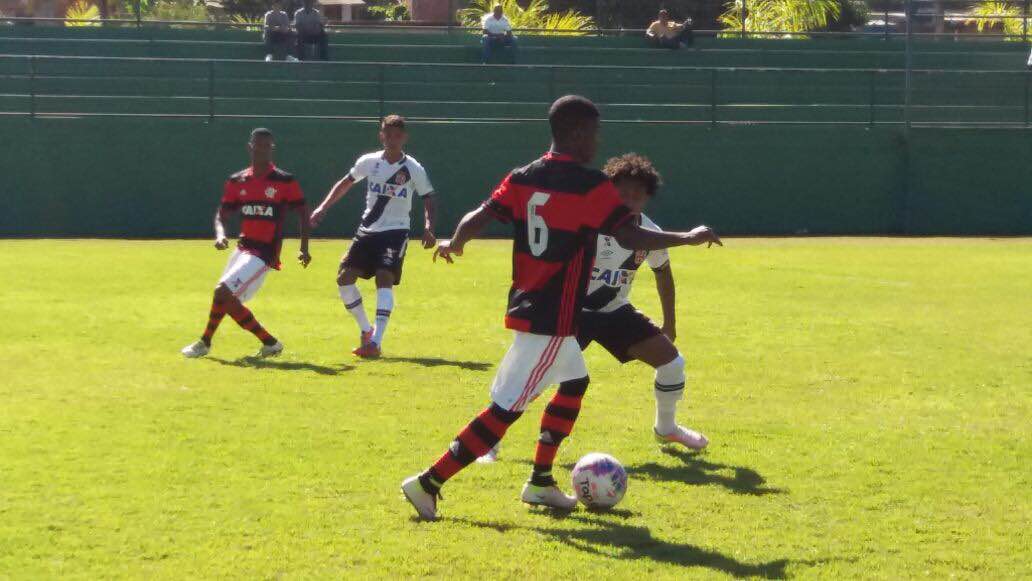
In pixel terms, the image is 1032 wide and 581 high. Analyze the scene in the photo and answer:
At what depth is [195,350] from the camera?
38.0 ft

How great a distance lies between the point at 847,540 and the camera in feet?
20.4

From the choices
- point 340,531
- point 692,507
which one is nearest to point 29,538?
point 340,531

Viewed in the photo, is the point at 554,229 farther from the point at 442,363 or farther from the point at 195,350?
the point at 195,350

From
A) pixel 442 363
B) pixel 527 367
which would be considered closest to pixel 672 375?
pixel 527 367

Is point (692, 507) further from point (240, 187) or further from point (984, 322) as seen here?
point (984, 322)

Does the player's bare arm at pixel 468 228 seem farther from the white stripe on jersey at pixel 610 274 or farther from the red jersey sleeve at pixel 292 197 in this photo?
the red jersey sleeve at pixel 292 197

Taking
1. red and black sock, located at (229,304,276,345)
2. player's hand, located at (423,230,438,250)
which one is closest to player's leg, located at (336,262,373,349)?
red and black sock, located at (229,304,276,345)

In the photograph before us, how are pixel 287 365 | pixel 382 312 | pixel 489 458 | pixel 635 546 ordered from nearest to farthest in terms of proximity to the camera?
pixel 635 546, pixel 489 458, pixel 287 365, pixel 382 312

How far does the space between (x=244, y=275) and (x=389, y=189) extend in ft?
4.92

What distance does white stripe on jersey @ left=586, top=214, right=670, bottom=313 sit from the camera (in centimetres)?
769

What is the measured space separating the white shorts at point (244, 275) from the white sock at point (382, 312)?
3.32ft

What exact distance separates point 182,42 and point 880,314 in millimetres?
18887

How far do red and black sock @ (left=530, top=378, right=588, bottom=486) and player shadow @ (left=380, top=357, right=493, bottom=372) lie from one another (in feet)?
14.1

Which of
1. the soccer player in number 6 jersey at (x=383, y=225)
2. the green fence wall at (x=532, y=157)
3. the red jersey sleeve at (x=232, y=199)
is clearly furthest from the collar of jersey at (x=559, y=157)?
the green fence wall at (x=532, y=157)
